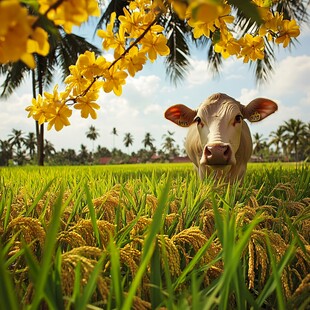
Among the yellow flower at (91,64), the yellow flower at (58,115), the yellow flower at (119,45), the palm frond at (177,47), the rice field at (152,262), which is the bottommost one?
the rice field at (152,262)

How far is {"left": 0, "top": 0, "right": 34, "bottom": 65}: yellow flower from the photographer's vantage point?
1.13ft

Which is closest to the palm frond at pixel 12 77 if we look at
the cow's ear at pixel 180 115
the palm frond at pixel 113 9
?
the palm frond at pixel 113 9

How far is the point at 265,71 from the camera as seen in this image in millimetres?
8922

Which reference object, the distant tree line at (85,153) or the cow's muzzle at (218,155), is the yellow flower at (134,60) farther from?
the distant tree line at (85,153)

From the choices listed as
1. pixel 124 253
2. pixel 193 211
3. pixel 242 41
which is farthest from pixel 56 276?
pixel 242 41

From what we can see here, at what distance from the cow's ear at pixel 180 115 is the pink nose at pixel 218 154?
74 cm

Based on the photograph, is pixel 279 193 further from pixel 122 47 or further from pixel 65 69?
pixel 65 69

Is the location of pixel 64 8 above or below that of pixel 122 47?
below

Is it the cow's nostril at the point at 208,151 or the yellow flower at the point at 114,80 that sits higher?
the yellow flower at the point at 114,80

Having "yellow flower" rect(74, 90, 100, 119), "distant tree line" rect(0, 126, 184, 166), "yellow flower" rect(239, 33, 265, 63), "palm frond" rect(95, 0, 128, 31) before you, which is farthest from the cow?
"distant tree line" rect(0, 126, 184, 166)

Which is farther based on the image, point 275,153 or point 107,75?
point 275,153

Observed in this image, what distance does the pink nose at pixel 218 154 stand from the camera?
2049mm

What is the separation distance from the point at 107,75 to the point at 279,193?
3.58 feet

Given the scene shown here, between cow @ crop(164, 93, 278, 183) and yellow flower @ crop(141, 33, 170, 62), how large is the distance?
3.93 feet
